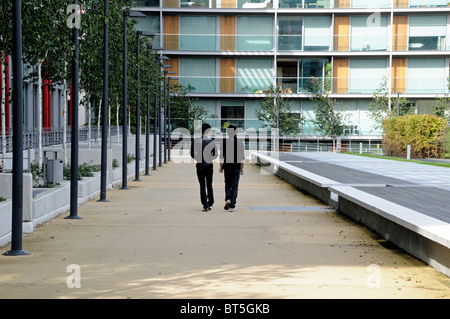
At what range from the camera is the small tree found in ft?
210

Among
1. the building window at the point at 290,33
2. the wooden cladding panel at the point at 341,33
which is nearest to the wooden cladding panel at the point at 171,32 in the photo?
the building window at the point at 290,33

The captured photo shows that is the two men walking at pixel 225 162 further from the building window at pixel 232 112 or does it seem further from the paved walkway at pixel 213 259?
the building window at pixel 232 112

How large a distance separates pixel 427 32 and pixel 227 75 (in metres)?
17.1

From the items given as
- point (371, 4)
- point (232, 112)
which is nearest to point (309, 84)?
point (232, 112)

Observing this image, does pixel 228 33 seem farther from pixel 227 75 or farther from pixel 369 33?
pixel 369 33

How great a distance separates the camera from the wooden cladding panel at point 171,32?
65.4 metres

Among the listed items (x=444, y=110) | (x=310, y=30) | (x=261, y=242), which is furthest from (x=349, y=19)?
(x=261, y=242)

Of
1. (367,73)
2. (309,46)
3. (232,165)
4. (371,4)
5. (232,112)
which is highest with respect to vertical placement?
(371,4)

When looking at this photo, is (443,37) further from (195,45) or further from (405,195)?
(405,195)

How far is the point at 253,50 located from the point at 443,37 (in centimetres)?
1579

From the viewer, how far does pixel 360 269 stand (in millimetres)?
9672

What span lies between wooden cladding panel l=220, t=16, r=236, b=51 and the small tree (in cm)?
772

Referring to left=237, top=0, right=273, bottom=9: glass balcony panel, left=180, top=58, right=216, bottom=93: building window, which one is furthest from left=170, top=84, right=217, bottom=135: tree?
left=237, top=0, right=273, bottom=9: glass balcony panel

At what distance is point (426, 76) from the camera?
65438 millimetres
